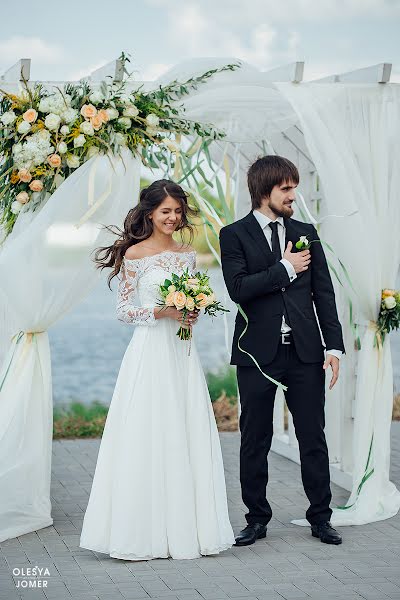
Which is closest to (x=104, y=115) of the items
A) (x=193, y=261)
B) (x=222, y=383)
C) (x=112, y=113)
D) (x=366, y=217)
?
(x=112, y=113)

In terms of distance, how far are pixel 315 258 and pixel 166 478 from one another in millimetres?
1235

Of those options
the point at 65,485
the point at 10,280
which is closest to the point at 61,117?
the point at 10,280

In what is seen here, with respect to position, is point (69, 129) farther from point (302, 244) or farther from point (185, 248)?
point (302, 244)

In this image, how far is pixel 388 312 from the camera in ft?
17.9

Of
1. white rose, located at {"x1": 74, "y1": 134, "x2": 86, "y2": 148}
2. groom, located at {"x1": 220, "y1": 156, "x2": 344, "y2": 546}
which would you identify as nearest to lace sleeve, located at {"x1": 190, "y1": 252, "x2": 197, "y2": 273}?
groom, located at {"x1": 220, "y1": 156, "x2": 344, "y2": 546}

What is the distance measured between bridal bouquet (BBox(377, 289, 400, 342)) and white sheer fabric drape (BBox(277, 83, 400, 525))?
4cm

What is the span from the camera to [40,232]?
16.5 ft

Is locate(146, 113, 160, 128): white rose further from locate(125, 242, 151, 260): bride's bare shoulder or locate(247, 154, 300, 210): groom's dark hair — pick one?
locate(125, 242, 151, 260): bride's bare shoulder

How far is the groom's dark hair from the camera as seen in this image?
186 inches

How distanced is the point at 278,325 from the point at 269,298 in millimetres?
133

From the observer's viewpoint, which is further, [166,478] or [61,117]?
[61,117]

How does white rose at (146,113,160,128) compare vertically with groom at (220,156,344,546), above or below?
above

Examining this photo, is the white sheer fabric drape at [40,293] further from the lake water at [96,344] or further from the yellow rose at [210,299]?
the lake water at [96,344]

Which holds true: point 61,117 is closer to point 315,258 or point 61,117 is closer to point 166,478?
point 315,258
